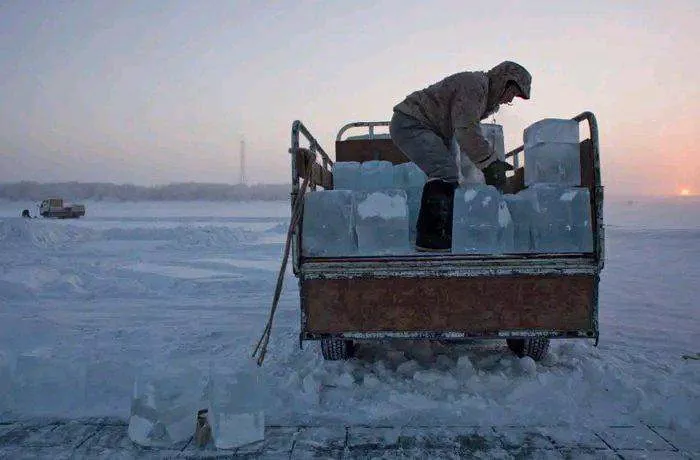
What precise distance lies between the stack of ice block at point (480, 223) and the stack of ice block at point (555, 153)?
54 cm

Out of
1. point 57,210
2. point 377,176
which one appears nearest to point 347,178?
point 377,176

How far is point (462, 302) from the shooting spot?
3.08m

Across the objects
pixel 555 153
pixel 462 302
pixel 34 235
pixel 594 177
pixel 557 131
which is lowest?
pixel 34 235

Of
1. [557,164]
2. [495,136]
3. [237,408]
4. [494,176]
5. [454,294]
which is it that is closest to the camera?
[237,408]

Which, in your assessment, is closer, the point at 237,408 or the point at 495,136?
the point at 237,408

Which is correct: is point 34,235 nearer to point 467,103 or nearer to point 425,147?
point 425,147

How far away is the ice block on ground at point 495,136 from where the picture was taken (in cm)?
592

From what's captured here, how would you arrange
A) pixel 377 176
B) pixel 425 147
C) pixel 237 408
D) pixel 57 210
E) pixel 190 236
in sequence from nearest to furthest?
pixel 237 408
pixel 425 147
pixel 377 176
pixel 190 236
pixel 57 210

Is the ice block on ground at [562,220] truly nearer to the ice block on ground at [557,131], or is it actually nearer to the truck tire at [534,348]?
the ice block on ground at [557,131]

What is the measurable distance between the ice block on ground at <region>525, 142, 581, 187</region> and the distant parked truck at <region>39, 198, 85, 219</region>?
138ft

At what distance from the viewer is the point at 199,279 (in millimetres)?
8180

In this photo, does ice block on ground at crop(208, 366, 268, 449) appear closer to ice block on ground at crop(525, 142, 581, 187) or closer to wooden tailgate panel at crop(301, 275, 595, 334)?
wooden tailgate panel at crop(301, 275, 595, 334)

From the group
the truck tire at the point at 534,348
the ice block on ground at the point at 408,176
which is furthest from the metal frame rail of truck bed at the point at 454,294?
the ice block on ground at the point at 408,176

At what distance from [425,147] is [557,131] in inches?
35.7
